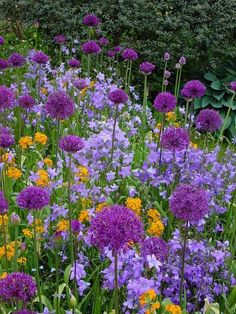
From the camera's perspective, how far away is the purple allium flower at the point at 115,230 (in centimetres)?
171

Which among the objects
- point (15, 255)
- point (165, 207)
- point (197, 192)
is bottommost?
point (165, 207)

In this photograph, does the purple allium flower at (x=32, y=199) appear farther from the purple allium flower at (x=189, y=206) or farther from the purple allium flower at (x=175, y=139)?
the purple allium flower at (x=175, y=139)

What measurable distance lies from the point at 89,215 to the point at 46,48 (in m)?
5.85

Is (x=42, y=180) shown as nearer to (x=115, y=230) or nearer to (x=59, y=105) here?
(x=59, y=105)

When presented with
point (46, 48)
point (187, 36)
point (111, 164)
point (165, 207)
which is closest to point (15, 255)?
point (111, 164)

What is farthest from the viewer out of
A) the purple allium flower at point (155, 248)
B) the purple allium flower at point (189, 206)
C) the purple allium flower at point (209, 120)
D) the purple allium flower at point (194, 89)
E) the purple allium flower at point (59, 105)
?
the purple allium flower at point (194, 89)

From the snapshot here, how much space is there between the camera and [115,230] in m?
1.71

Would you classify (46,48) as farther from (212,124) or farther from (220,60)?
(212,124)

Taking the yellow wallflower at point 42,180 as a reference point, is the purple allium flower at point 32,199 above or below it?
above

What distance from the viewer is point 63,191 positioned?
3.36m

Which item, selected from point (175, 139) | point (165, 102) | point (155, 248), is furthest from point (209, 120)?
point (155, 248)

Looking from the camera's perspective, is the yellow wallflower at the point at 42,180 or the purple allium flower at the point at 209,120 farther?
the purple allium flower at the point at 209,120

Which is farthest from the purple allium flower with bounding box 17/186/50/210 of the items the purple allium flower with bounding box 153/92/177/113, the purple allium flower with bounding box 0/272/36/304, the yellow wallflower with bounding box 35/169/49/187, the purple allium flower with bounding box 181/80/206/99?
the purple allium flower with bounding box 181/80/206/99

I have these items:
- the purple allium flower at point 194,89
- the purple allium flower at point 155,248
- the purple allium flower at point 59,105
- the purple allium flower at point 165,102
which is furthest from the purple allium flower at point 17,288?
the purple allium flower at point 194,89
